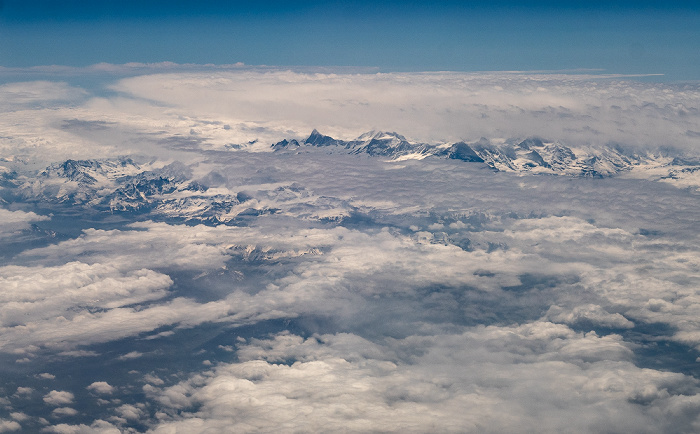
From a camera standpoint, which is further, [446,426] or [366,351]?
[366,351]

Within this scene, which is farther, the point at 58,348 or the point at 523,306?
the point at 523,306

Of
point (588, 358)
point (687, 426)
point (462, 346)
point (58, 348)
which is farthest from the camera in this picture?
point (58, 348)

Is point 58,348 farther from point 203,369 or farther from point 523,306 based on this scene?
point 523,306

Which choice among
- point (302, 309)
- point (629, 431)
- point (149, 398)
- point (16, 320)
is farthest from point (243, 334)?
point (629, 431)

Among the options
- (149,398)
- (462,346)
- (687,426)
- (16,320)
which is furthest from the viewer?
(16,320)

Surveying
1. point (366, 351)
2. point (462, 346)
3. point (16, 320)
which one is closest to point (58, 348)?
point (16, 320)

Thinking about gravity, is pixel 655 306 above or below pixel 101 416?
above

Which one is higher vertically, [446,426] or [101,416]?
[446,426]

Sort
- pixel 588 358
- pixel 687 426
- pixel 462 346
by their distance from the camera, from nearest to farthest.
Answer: pixel 687 426 < pixel 588 358 < pixel 462 346

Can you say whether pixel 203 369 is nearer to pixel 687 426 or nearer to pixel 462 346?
pixel 462 346
